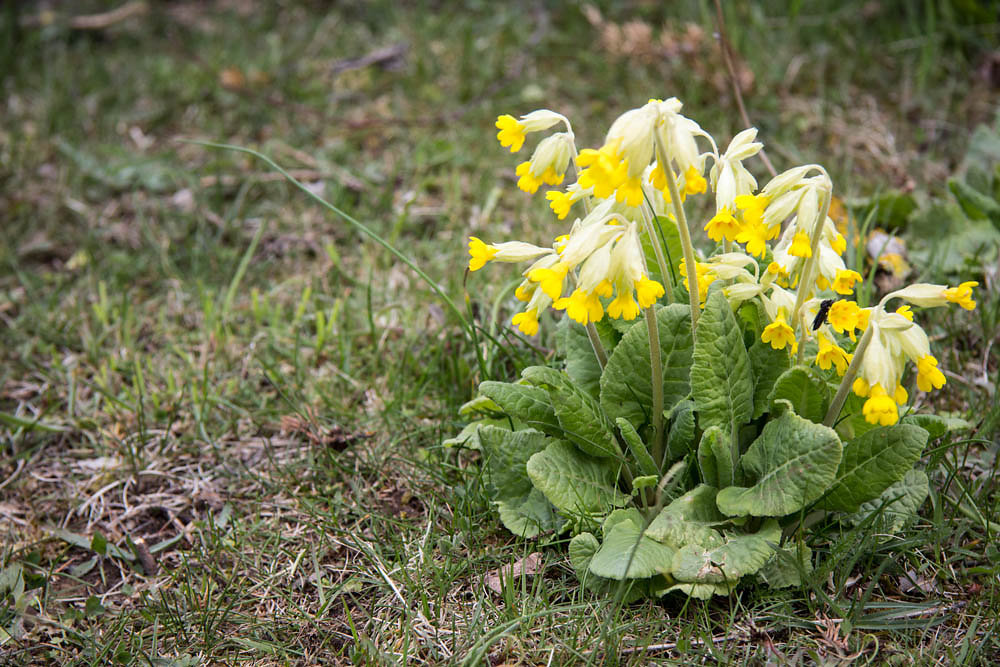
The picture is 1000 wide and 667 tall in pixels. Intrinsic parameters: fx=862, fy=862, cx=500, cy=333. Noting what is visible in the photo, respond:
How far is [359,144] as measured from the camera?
154 inches

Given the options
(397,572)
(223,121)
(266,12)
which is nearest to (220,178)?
(223,121)

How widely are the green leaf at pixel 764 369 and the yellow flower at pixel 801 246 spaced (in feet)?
1.04

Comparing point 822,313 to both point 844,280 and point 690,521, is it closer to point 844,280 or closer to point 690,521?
point 844,280

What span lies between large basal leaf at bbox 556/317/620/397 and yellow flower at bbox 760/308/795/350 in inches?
17.0

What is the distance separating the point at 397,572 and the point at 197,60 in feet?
11.1

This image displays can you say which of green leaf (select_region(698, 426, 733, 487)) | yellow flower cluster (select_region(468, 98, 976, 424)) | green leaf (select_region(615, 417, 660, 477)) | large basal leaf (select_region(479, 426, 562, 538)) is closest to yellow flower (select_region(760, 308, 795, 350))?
yellow flower cluster (select_region(468, 98, 976, 424))

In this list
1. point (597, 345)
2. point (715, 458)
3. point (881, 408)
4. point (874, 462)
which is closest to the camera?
point (881, 408)

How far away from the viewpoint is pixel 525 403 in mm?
1914

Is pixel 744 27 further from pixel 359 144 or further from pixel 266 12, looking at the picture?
pixel 266 12

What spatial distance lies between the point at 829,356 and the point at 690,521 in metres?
0.44

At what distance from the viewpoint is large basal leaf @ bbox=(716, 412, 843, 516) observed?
1.67m

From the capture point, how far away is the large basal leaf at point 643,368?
6.25ft

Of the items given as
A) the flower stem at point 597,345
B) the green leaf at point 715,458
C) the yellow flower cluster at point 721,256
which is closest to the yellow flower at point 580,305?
the yellow flower cluster at point 721,256

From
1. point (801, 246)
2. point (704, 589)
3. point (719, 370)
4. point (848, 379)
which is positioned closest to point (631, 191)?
point (801, 246)
